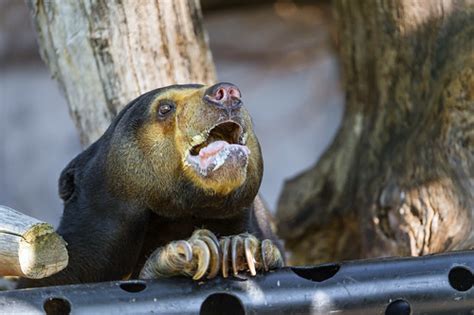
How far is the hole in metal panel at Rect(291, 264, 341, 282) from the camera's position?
10.8 feet

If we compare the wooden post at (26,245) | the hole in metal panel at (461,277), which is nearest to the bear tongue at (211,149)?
the wooden post at (26,245)

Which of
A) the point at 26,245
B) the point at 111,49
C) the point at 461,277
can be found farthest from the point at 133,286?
the point at 111,49

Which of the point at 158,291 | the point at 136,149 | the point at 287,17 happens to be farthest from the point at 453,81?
the point at 287,17

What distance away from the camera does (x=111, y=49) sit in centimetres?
477

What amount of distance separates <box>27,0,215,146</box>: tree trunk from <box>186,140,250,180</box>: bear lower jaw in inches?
50.2

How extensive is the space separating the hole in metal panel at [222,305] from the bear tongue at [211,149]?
0.53 m

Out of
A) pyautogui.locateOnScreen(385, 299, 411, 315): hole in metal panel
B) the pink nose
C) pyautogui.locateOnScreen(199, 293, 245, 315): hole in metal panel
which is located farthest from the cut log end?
pyautogui.locateOnScreen(385, 299, 411, 315): hole in metal panel

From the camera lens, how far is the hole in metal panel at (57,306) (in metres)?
3.11

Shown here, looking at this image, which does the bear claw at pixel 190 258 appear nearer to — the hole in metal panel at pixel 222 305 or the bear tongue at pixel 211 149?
the hole in metal panel at pixel 222 305

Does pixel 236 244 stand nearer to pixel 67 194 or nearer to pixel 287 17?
pixel 67 194

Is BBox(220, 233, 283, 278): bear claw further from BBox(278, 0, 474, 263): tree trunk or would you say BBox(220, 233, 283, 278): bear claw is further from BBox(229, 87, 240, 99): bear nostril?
BBox(278, 0, 474, 263): tree trunk

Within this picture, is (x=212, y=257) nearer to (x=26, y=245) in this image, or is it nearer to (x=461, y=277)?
(x=26, y=245)

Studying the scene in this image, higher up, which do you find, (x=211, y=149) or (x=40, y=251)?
(x=211, y=149)

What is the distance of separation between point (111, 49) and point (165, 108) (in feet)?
3.47
